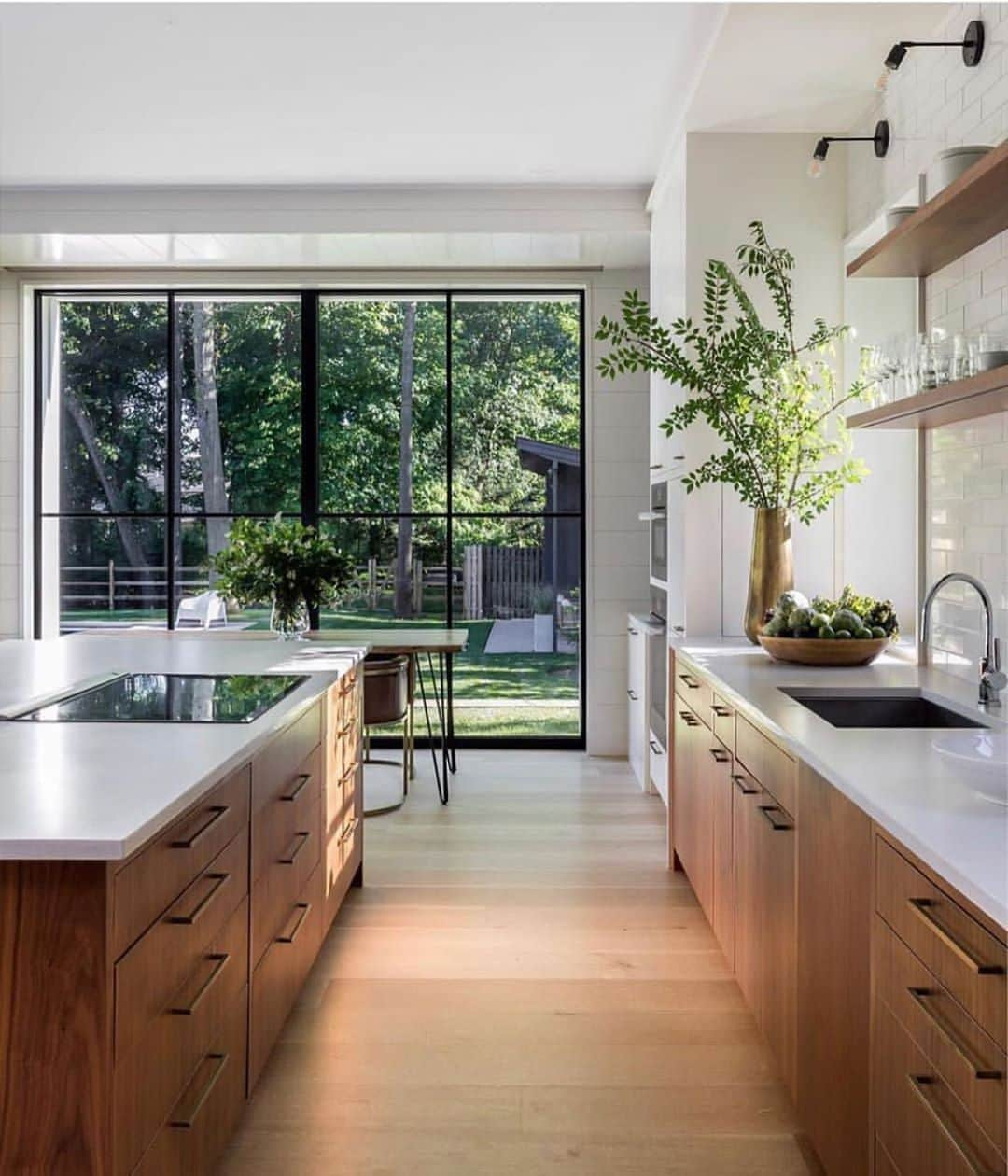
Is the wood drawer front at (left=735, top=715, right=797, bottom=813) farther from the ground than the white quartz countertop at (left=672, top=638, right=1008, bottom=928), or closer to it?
closer to it

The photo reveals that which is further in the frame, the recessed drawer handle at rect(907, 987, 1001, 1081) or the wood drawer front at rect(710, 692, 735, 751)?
the wood drawer front at rect(710, 692, 735, 751)

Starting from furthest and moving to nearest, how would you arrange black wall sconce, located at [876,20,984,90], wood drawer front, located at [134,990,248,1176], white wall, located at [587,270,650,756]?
1. white wall, located at [587,270,650,756]
2. black wall sconce, located at [876,20,984,90]
3. wood drawer front, located at [134,990,248,1176]

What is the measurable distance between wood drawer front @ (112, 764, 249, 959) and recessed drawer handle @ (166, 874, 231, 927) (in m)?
0.03

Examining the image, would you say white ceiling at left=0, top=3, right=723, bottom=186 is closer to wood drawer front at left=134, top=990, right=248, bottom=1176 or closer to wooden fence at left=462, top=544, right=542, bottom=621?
wooden fence at left=462, top=544, right=542, bottom=621

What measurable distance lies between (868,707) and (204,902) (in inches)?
69.8

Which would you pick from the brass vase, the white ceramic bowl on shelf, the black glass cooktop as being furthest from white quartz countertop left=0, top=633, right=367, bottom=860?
the white ceramic bowl on shelf

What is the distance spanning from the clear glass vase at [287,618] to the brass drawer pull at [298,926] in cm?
164

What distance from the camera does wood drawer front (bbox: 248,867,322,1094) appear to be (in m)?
2.30

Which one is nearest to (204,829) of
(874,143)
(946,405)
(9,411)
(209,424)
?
(946,405)

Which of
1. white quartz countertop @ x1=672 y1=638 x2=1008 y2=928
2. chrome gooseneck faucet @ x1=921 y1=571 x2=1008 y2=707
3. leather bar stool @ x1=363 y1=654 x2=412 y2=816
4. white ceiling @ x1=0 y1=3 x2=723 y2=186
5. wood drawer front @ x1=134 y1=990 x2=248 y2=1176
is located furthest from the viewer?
leather bar stool @ x1=363 y1=654 x2=412 y2=816

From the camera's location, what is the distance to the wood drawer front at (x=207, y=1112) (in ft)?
5.52

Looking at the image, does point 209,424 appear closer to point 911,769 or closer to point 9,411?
point 9,411

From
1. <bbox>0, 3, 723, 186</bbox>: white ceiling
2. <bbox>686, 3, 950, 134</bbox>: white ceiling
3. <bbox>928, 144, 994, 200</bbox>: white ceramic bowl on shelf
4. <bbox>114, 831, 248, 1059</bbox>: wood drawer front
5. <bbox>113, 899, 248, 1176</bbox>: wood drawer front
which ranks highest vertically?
<bbox>0, 3, 723, 186</bbox>: white ceiling

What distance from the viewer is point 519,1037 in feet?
9.04
